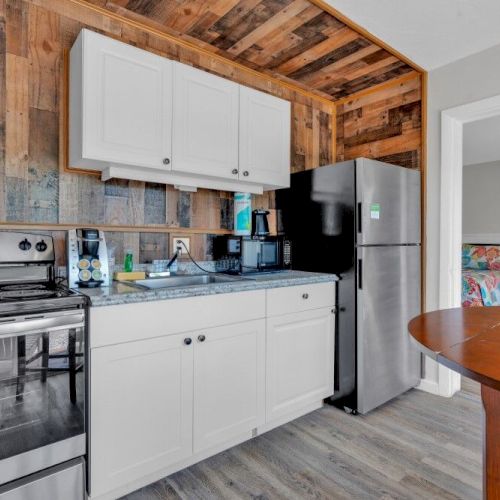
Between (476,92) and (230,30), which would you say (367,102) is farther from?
(230,30)

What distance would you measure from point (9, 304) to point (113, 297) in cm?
36

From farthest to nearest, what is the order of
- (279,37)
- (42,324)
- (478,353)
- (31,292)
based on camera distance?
(279,37)
(31,292)
(42,324)
(478,353)

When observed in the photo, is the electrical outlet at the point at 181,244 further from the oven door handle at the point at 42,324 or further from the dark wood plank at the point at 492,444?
the dark wood plank at the point at 492,444

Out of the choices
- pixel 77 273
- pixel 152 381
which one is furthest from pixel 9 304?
pixel 152 381

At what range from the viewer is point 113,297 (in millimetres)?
1498

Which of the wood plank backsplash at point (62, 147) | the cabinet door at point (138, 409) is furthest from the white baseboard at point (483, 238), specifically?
the cabinet door at point (138, 409)

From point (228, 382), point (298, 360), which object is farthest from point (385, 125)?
point (228, 382)

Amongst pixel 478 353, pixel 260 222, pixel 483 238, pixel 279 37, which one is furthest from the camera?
pixel 483 238

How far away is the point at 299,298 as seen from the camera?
221cm

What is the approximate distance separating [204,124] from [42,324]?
1.37 meters

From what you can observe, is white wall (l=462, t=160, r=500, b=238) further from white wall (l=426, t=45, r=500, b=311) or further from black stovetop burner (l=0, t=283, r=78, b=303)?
black stovetop burner (l=0, t=283, r=78, b=303)

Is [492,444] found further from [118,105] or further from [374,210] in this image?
[118,105]

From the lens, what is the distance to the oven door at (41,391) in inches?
50.1

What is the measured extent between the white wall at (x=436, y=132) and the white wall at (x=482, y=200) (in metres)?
3.78
